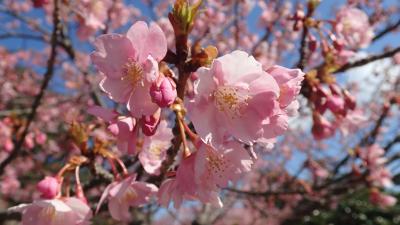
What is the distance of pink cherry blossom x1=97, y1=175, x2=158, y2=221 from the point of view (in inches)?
55.5

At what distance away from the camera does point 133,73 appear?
1.17 meters

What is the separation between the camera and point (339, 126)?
256 centimetres

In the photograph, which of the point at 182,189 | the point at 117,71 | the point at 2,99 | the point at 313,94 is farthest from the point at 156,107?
the point at 2,99

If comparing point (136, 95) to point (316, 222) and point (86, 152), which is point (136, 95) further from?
point (316, 222)

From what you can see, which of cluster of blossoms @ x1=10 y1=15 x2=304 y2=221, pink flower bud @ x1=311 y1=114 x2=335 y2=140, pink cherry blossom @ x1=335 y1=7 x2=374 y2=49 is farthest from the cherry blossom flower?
pink cherry blossom @ x1=335 y1=7 x2=374 y2=49

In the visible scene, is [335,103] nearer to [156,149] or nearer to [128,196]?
[156,149]

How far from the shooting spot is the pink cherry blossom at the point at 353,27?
7.82 ft

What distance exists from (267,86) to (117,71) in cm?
45

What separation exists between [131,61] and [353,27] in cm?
183

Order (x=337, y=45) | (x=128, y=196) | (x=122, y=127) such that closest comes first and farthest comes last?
1. (x=122, y=127)
2. (x=128, y=196)
3. (x=337, y=45)

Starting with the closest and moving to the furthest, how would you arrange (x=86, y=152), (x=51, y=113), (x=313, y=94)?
(x=86, y=152)
(x=313, y=94)
(x=51, y=113)

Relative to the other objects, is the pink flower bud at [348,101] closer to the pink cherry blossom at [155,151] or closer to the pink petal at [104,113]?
the pink cherry blossom at [155,151]

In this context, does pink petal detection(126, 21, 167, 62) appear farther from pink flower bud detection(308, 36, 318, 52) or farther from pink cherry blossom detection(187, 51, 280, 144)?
pink flower bud detection(308, 36, 318, 52)

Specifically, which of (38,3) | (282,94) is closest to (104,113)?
(282,94)
